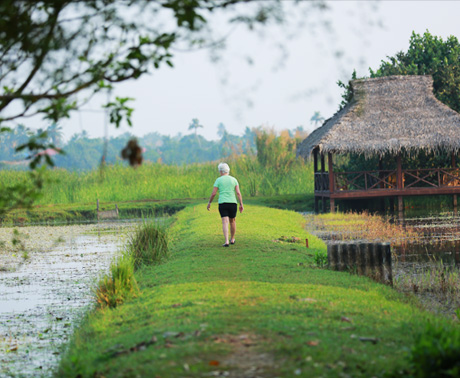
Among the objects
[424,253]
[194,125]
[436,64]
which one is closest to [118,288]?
[424,253]

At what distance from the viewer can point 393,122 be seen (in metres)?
23.1

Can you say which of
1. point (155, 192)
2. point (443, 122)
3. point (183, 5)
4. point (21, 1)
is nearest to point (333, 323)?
point (183, 5)

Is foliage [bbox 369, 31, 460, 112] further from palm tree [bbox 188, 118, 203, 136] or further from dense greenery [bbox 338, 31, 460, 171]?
palm tree [bbox 188, 118, 203, 136]

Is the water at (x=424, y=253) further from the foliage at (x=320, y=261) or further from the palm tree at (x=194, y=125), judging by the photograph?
the palm tree at (x=194, y=125)

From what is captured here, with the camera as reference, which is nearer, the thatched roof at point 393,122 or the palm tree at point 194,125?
the thatched roof at point 393,122

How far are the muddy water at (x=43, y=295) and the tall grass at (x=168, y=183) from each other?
40.1 feet

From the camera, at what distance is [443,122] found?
2280 cm

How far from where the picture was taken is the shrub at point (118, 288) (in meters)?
7.52

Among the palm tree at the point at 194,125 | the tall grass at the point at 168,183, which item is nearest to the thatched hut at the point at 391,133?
the tall grass at the point at 168,183

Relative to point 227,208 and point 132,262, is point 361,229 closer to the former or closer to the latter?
point 227,208

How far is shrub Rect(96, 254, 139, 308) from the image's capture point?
752cm

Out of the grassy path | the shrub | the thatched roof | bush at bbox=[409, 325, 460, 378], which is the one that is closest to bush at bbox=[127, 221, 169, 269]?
the grassy path

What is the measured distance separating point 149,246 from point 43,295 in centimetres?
223

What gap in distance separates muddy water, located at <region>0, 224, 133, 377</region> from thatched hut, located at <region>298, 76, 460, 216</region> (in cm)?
846
